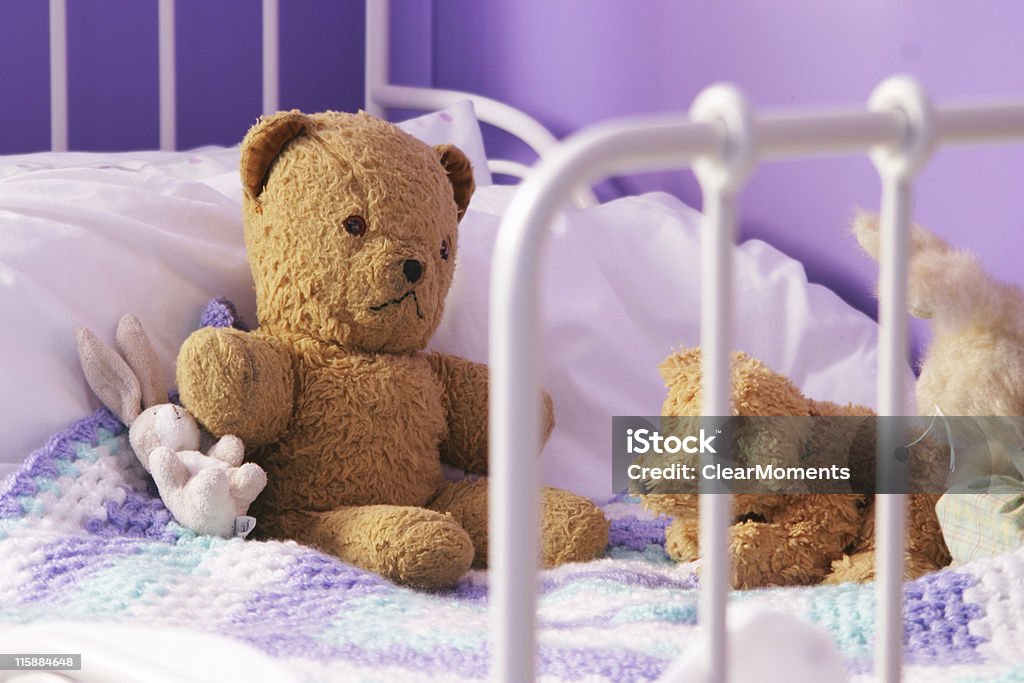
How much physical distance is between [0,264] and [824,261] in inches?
40.1

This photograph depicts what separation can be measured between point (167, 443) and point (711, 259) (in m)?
0.71

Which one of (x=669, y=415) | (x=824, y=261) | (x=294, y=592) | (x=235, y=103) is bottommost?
(x=294, y=592)

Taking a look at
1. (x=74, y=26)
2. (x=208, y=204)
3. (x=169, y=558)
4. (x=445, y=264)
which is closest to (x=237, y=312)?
(x=208, y=204)

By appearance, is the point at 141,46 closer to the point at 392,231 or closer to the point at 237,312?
the point at 237,312

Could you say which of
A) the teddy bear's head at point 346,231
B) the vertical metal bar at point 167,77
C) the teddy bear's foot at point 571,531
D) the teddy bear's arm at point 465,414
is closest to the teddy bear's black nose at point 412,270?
the teddy bear's head at point 346,231

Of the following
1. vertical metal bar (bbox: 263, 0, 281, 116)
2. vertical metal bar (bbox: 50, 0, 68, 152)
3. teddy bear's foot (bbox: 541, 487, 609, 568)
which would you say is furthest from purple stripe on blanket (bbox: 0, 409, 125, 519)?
vertical metal bar (bbox: 263, 0, 281, 116)

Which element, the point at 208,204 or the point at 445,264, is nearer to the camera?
the point at 445,264

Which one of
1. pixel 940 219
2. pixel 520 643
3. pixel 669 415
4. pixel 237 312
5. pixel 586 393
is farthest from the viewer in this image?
pixel 940 219

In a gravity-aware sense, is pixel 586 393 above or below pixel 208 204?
below

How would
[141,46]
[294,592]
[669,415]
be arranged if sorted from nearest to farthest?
1. [294,592]
2. [669,415]
3. [141,46]

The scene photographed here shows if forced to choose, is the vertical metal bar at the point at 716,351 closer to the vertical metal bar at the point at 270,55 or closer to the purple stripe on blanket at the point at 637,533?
the purple stripe on blanket at the point at 637,533

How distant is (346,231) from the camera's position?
1.12 meters

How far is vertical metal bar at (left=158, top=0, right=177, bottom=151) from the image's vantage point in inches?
69.3

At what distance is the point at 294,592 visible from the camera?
94 centimetres
